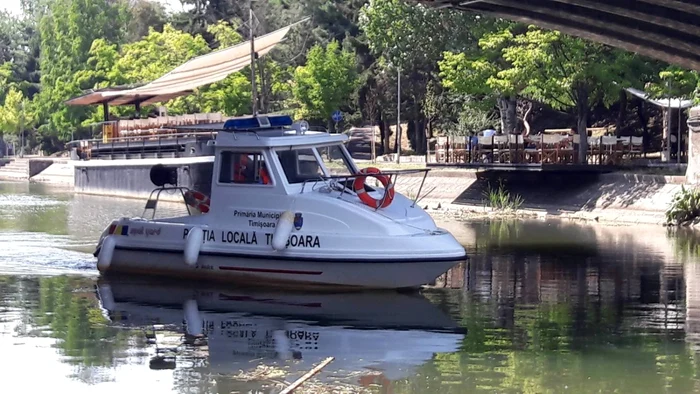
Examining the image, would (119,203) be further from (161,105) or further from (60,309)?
(60,309)

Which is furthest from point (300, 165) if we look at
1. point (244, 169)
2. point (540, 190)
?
point (540, 190)

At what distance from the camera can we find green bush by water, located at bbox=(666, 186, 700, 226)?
3353 cm

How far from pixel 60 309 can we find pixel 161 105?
53.0 meters

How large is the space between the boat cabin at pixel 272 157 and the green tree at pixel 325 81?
42.3 m

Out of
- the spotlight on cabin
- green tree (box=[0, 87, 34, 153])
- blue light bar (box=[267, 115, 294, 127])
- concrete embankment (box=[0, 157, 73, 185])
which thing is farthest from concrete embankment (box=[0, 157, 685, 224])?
green tree (box=[0, 87, 34, 153])

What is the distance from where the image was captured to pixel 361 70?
222ft

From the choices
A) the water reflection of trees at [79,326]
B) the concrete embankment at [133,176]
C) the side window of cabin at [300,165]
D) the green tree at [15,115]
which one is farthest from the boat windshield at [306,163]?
the green tree at [15,115]

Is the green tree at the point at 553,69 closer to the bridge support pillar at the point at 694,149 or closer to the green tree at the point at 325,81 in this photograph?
the bridge support pillar at the point at 694,149

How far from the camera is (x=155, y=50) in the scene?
7869 centimetres

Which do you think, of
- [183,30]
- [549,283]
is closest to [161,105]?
[183,30]

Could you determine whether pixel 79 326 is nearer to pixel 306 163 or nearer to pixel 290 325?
pixel 290 325

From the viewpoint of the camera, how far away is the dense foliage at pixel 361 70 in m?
41.6

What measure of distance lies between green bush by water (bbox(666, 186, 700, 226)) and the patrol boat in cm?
1504

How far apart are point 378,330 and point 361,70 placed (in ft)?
170
